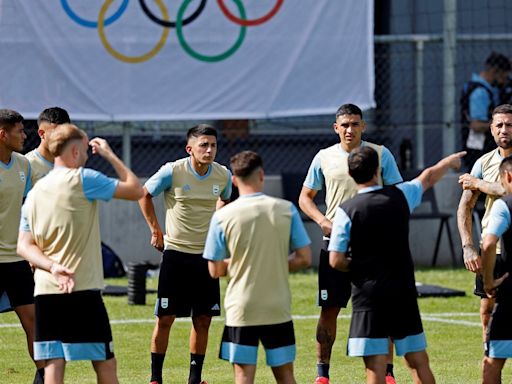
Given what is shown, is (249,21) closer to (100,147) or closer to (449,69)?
(449,69)

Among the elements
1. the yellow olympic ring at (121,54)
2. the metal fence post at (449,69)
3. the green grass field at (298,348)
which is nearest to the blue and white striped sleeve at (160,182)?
the green grass field at (298,348)

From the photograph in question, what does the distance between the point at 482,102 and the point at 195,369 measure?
9.13 m

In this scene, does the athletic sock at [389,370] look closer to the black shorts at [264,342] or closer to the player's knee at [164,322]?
the player's knee at [164,322]

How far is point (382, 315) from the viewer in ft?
27.1

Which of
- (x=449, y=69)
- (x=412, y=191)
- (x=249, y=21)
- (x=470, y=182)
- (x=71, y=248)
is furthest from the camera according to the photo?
(x=449, y=69)

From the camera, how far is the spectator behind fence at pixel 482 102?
1791 centimetres

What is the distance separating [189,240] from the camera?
10.5 meters

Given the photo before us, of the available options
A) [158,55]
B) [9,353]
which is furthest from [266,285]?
[158,55]

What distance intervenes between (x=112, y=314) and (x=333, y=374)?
14.0ft

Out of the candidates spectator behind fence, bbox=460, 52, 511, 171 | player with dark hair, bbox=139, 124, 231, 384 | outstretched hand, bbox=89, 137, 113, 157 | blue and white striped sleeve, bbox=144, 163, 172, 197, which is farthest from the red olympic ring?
outstretched hand, bbox=89, 137, 113, 157

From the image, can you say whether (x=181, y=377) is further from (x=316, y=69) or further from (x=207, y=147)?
(x=316, y=69)

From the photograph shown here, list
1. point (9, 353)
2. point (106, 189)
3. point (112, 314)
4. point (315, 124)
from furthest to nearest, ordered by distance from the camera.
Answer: point (315, 124) → point (112, 314) → point (9, 353) → point (106, 189)

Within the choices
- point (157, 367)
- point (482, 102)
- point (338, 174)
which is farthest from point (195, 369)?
point (482, 102)

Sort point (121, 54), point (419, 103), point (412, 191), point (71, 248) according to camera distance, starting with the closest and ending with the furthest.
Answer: point (71, 248) < point (412, 191) < point (121, 54) < point (419, 103)
